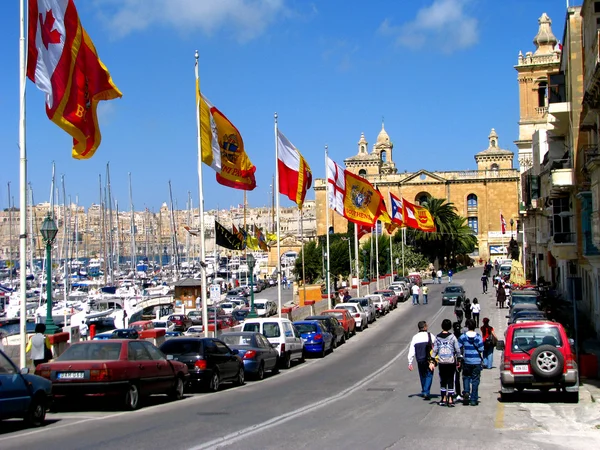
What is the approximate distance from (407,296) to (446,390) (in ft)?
164

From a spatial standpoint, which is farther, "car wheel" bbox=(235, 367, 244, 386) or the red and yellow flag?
the red and yellow flag

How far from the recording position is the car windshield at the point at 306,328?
102 feet

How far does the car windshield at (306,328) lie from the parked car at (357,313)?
431 inches

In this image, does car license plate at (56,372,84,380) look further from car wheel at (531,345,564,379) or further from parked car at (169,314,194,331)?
parked car at (169,314,194,331)

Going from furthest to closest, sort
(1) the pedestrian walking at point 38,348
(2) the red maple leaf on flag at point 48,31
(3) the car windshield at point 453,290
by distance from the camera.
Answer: (3) the car windshield at point 453,290 < (1) the pedestrian walking at point 38,348 < (2) the red maple leaf on flag at point 48,31

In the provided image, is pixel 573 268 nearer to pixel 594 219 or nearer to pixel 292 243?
pixel 594 219

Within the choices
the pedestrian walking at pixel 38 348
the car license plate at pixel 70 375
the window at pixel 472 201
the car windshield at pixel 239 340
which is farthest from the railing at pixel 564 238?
the window at pixel 472 201

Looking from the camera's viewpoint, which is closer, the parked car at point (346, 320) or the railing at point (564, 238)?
the railing at point (564, 238)

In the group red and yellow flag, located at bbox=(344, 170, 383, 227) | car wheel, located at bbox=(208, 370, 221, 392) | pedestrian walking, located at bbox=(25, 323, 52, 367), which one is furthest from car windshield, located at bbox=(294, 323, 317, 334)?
pedestrian walking, located at bbox=(25, 323, 52, 367)

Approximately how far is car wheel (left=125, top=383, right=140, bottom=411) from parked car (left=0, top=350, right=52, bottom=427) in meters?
1.80

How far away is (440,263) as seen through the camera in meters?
105

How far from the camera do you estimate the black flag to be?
29.7m

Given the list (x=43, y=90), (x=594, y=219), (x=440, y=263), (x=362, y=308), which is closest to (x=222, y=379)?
(x=43, y=90)

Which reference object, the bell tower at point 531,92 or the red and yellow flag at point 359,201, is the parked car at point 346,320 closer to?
the red and yellow flag at point 359,201
